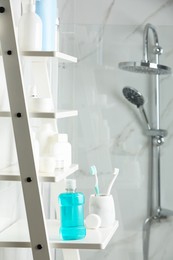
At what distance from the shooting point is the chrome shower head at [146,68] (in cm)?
253

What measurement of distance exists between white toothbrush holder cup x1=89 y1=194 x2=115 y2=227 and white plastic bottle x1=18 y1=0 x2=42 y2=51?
59cm

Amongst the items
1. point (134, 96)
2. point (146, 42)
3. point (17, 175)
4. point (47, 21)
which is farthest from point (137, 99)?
point (17, 175)

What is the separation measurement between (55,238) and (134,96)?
961mm

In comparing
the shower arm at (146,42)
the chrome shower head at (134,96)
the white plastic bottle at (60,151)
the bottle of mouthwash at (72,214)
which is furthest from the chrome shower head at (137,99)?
the bottle of mouthwash at (72,214)

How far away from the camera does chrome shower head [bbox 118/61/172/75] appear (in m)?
2.53

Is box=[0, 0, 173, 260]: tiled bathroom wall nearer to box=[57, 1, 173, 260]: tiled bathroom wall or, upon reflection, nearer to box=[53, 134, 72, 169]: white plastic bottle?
box=[57, 1, 173, 260]: tiled bathroom wall

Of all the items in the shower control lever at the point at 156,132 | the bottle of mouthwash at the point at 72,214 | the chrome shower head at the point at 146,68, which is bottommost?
the bottle of mouthwash at the point at 72,214

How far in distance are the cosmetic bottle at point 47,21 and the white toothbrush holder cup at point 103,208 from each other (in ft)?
1.76

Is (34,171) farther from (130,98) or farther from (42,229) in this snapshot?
(130,98)

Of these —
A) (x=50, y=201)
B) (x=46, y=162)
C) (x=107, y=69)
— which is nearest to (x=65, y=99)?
(x=107, y=69)

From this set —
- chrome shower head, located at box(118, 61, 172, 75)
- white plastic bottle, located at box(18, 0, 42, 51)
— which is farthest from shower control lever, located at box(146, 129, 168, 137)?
white plastic bottle, located at box(18, 0, 42, 51)

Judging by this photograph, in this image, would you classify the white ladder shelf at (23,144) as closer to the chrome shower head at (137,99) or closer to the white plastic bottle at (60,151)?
the white plastic bottle at (60,151)

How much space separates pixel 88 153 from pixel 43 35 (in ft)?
2.75

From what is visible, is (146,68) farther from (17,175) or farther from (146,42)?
(17,175)
